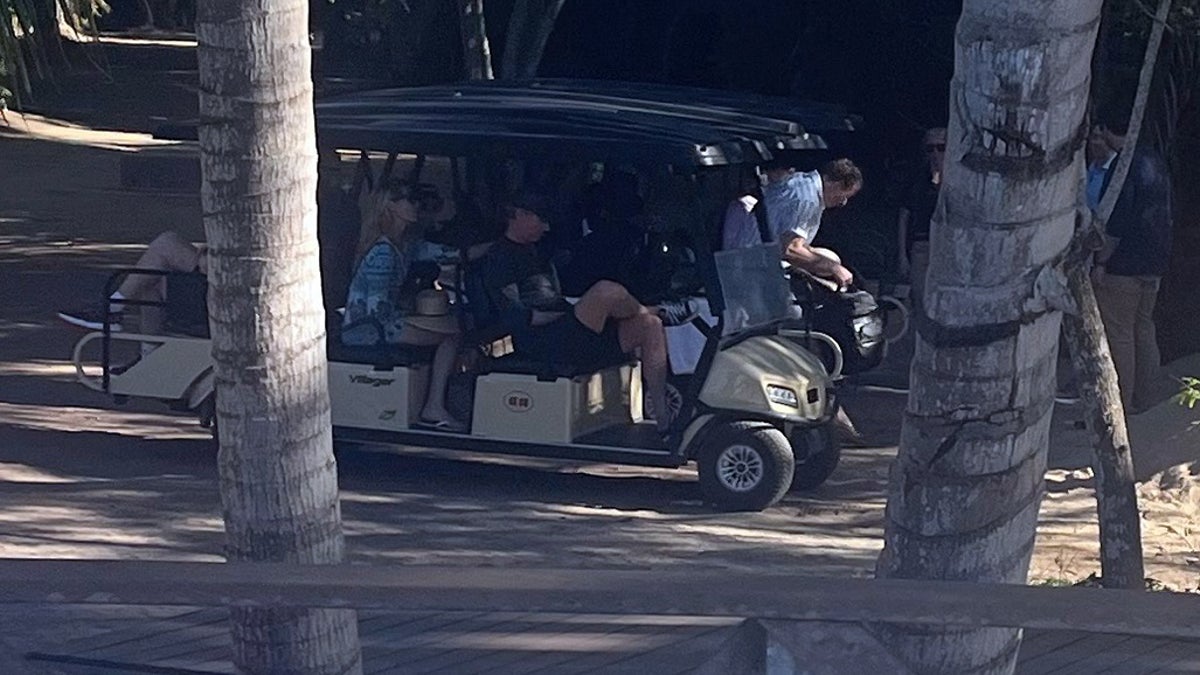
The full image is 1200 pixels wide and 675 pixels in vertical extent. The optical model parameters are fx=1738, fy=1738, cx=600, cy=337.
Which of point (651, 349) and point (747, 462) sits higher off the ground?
point (651, 349)

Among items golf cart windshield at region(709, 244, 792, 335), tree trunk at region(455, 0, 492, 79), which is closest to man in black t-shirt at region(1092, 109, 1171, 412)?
golf cart windshield at region(709, 244, 792, 335)

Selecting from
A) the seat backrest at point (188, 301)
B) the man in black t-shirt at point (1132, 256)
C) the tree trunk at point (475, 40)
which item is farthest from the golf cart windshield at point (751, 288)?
the tree trunk at point (475, 40)

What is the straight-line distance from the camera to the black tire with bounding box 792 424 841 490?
9.00m

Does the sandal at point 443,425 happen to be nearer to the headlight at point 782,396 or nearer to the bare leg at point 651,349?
the bare leg at point 651,349

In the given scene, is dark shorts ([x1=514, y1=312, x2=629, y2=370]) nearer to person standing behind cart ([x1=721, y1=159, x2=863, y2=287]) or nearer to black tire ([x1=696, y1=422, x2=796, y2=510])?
black tire ([x1=696, y1=422, x2=796, y2=510])

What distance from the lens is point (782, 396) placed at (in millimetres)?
8523

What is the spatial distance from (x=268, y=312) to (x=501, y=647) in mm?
1975

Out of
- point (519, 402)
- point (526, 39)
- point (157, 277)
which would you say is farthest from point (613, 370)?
point (526, 39)

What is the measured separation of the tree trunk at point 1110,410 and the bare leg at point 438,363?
11.5 ft

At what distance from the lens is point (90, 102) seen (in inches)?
1194

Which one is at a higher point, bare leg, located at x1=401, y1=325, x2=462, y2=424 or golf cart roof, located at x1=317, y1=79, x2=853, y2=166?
golf cart roof, located at x1=317, y1=79, x2=853, y2=166

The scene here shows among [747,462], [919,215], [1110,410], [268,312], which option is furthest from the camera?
[919,215]

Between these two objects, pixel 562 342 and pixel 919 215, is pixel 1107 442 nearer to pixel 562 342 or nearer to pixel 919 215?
pixel 562 342

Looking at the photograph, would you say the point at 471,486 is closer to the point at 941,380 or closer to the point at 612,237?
the point at 612,237
